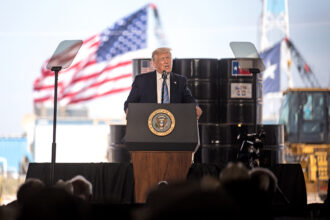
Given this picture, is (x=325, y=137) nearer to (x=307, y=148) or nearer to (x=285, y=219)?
(x=307, y=148)

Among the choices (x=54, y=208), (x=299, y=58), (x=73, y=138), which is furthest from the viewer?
(x=299, y=58)

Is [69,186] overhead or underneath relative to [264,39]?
underneath

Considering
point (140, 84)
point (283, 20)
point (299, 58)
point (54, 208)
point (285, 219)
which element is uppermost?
point (283, 20)

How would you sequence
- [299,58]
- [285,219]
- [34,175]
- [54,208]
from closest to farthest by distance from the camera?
[54,208] → [285,219] → [34,175] → [299,58]

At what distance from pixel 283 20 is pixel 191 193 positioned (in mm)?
18951

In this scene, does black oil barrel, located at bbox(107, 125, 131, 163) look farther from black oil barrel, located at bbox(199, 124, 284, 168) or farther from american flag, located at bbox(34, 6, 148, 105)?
american flag, located at bbox(34, 6, 148, 105)

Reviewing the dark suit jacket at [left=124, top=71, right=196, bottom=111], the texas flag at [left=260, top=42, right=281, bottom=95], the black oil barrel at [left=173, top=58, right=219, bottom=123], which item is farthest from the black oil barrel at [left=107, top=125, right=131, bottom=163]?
the texas flag at [left=260, top=42, right=281, bottom=95]

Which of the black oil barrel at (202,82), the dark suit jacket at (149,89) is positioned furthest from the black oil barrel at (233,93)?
the dark suit jacket at (149,89)

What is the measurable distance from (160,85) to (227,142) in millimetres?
2822

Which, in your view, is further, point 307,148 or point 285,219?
point 307,148

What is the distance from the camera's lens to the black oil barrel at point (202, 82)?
9.25 metres

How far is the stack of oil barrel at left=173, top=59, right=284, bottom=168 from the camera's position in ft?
29.9

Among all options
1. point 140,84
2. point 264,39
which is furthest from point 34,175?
point 264,39

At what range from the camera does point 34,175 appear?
6.20 metres
